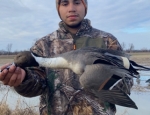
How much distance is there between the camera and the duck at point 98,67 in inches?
102

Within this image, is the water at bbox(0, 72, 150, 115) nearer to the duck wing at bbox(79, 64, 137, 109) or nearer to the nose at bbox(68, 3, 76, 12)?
the nose at bbox(68, 3, 76, 12)

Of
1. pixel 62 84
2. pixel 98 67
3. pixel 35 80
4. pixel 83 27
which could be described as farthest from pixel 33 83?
pixel 83 27

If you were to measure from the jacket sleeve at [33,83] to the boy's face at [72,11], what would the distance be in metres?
0.77

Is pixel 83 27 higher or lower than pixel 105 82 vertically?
higher

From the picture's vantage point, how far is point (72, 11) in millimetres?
3404

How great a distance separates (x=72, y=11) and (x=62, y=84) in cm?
97

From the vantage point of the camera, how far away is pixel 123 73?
2734 mm

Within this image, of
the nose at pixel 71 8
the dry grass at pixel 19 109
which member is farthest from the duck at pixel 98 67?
the dry grass at pixel 19 109

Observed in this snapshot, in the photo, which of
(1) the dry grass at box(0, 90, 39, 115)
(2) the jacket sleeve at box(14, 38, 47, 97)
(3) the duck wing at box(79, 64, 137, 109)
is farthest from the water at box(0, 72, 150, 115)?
(3) the duck wing at box(79, 64, 137, 109)

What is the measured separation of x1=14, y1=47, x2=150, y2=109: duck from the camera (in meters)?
2.58

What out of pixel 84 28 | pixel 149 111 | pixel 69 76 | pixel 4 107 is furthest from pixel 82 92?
pixel 149 111

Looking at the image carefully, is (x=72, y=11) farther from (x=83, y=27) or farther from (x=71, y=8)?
(x=83, y=27)

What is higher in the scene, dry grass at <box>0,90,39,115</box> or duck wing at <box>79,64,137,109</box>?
duck wing at <box>79,64,137,109</box>

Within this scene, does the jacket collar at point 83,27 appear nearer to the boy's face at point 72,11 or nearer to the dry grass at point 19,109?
the boy's face at point 72,11
